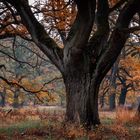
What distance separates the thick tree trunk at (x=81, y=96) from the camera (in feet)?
43.7

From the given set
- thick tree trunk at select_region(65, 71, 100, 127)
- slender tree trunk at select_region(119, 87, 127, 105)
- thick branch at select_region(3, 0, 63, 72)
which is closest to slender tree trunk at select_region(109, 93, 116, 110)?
slender tree trunk at select_region(119, 87, 127, 105)

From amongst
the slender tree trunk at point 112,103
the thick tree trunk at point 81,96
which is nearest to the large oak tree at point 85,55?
the thick tree trunk at point 81,96

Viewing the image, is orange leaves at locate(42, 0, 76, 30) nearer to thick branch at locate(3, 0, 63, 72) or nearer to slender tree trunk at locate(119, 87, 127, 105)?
thick branch at locate(3, 0, 63, 72)

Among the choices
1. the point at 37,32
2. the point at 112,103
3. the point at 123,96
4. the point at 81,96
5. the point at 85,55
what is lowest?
the point at 81,96

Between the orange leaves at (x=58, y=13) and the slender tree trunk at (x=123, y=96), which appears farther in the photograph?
the slender tree trunk at (x=123, y=96)

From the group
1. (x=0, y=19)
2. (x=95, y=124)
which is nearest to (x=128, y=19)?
(x=95, y=124)

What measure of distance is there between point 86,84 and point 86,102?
0.60 metres

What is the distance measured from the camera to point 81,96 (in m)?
13.3

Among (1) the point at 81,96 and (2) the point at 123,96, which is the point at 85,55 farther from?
(2) the point at 123,96

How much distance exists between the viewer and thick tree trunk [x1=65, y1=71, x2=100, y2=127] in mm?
13328

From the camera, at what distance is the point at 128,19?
13266mm

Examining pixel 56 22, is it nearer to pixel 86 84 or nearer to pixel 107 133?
pixel 86 84

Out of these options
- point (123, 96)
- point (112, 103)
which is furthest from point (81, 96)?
point (123, 96)

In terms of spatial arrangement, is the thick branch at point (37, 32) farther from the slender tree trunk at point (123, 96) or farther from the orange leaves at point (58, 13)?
the slender tree trunk at point (123, 96)
